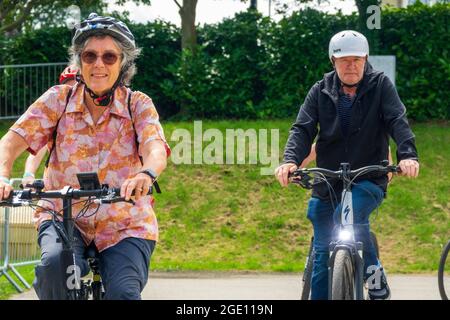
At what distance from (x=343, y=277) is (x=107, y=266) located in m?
1.53

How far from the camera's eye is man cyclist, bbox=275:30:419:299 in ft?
22.3

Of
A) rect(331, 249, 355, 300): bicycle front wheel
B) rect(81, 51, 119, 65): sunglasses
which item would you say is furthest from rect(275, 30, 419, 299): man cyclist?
rect(81, 51, 119, 65): sunglasses

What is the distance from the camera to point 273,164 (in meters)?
16.2

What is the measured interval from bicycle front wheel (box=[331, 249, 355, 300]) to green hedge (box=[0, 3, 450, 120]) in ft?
42.2

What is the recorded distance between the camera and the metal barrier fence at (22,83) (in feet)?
65.2

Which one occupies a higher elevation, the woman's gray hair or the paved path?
the woman's gray hair

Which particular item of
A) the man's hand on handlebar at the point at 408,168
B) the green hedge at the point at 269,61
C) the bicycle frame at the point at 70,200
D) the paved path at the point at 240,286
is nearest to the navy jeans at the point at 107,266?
the bicycle frame at the point at 70,200

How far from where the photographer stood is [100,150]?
5336 millimetres

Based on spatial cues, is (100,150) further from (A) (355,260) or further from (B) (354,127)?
(B) (354,127)

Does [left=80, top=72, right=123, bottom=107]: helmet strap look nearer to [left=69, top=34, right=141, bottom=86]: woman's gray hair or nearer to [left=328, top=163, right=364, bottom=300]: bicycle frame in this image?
[left=69, top=34, right=141, bottom=86]: woman's gray hair

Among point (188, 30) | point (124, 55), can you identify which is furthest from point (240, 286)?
point (188, 30)

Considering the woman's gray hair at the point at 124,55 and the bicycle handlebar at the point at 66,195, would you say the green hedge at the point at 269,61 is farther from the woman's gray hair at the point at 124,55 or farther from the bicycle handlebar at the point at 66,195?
the bicycle handlebar at the point at 66,195

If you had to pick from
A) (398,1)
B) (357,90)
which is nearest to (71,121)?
(357,90)

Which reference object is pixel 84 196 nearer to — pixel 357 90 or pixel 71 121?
pixel 71 121
